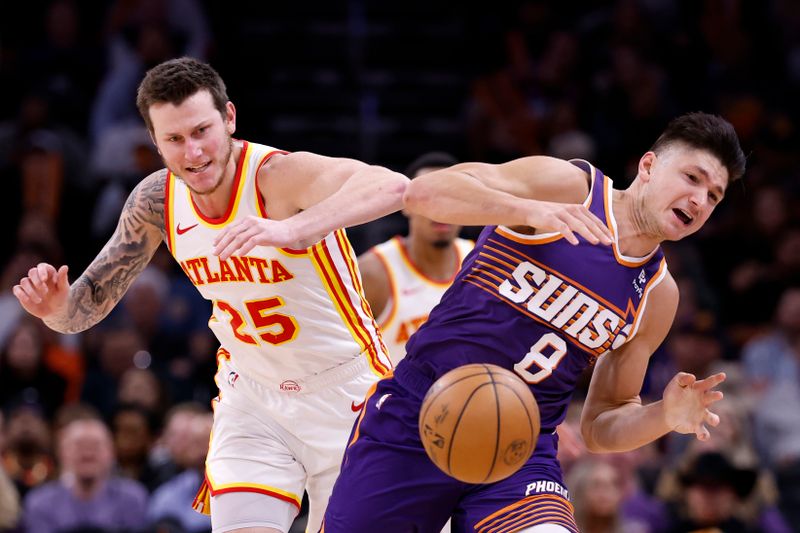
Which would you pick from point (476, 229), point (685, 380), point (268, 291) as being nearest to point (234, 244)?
point (268, 291)

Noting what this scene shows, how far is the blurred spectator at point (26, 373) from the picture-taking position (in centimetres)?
1030

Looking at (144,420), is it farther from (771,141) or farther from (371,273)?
(771,141)

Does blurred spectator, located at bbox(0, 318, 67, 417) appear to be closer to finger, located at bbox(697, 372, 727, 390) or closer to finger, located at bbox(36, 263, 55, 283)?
finger, located at bbox(36, 263, 55, 283)

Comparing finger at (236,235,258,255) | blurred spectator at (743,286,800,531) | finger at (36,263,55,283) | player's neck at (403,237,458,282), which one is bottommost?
blurred spectator at (743,286,800,531)

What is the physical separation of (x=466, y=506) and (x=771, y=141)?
8765 mm

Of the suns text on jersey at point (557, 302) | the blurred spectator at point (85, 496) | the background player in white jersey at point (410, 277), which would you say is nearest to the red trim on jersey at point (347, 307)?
the suns text on jersey at point (557, 302)

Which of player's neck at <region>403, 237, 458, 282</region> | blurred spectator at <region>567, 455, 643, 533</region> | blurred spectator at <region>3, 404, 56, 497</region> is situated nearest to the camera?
player's neck at <region>403, 237, 458, 282</region>

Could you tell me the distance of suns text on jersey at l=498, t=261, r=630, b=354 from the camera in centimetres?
471

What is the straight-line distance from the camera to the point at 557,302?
15.5 ft

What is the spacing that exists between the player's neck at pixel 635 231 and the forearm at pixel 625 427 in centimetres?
62

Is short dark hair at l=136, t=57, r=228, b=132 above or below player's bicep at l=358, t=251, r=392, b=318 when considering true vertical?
above

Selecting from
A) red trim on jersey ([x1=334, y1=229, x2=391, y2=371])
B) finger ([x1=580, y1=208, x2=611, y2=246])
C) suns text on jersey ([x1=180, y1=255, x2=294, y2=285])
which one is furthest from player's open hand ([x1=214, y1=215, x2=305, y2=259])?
finger ([x1=580, y1=208, x2=611, y2=246])

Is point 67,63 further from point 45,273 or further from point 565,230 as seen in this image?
point 565,230

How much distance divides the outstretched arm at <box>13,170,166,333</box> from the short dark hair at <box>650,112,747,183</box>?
220 cm
